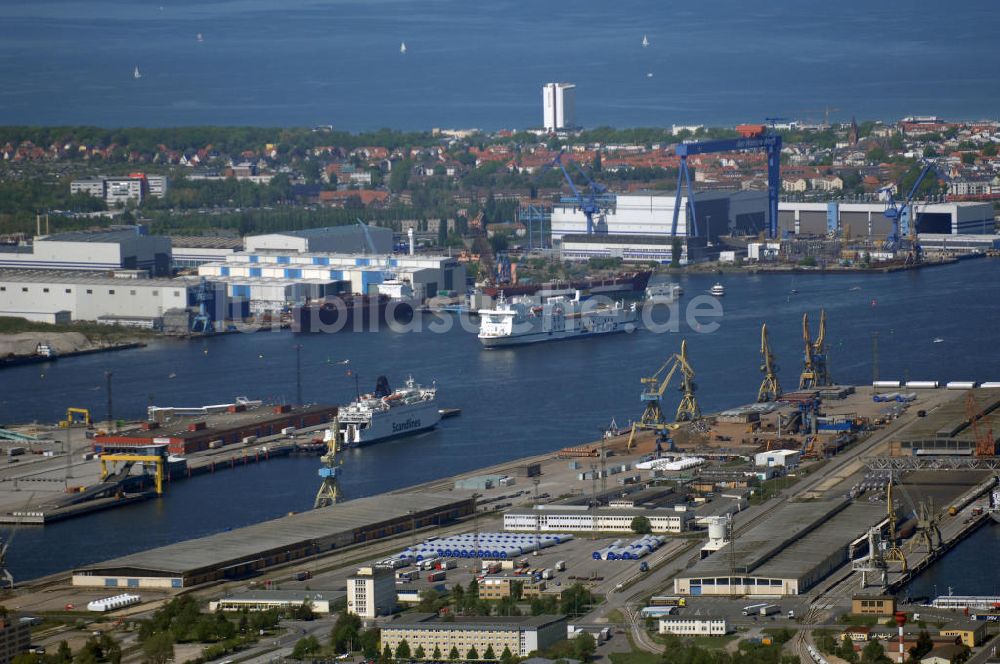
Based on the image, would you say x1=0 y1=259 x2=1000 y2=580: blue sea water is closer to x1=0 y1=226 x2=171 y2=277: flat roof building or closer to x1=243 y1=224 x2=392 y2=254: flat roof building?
x1=0 y1=226 x2=171 y2=277: flat roof building

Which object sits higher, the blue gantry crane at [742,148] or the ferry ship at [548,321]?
the blue gantry crane at [742,148]

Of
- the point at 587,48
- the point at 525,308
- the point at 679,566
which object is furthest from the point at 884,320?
the point at 587,48

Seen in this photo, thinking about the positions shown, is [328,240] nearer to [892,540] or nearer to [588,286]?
[588,286]

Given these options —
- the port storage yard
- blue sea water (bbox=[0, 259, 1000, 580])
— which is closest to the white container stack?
the port storage yard

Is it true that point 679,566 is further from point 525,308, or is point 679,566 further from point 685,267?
point 685,267

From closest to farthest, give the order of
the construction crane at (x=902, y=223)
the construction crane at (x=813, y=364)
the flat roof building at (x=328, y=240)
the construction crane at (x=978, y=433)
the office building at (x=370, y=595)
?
the office building at (x=370, y=595)
the construction crane at (x=978, y=433)
the construction crane at (x=813, y=364)
the flat roof building at (x=328, y=240)
the construction crane at (x=902, y=223)

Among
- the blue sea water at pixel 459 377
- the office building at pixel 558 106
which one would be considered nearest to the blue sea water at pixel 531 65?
the office building at pixel 558 106

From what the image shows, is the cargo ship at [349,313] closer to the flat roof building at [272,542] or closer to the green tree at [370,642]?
the flat roof building at [272,542]
